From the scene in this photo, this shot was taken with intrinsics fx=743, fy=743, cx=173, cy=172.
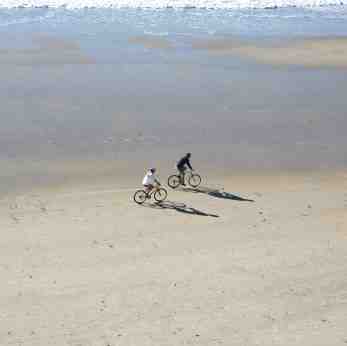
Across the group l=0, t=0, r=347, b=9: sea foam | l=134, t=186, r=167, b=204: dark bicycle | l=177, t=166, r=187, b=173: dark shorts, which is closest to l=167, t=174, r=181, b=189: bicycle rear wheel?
l=177, t=166, r=187, b=173: dark shorts

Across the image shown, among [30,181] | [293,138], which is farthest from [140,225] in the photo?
[293,138]

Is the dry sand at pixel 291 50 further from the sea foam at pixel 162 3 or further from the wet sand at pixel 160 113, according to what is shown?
the sea foam at pixel 162 3

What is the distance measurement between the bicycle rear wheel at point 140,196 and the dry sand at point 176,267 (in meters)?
0.30

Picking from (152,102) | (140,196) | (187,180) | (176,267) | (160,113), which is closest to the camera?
(176,267)

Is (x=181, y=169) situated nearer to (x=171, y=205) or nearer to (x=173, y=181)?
(x=173, y=181)

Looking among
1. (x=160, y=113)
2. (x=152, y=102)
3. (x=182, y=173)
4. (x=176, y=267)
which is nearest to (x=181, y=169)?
(x=182, y=173)

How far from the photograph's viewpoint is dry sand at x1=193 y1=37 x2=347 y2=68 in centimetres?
3788

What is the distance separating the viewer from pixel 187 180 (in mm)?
21375

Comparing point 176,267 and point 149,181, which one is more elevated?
point 149,181

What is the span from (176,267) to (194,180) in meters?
6.40

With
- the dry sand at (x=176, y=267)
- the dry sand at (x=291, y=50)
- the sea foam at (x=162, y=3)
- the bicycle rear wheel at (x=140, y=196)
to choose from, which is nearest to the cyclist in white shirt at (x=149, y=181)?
the bicycle rear wheel at (x=140, y=196)

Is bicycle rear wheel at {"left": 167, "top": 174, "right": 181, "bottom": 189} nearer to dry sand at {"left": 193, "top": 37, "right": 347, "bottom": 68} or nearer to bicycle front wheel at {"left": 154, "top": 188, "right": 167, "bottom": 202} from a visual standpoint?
bicycle front wheel at {"left": 154, "top": 188, "right": 167, "bottom": 202}

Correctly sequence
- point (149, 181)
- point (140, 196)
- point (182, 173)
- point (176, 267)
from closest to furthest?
1. point (176, 267)
2. point (149, 181)
3. point (140, 196)
4. point (182, 173)

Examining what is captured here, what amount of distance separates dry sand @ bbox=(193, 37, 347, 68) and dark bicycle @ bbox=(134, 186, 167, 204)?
61.7 ft
